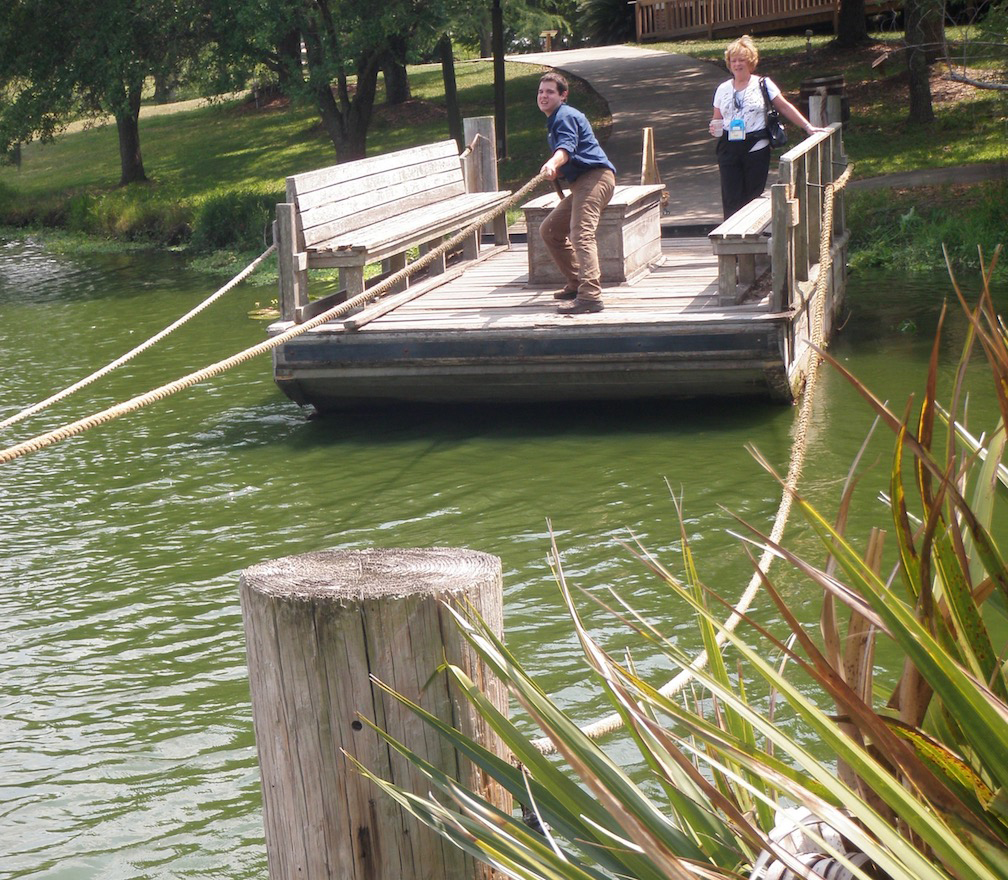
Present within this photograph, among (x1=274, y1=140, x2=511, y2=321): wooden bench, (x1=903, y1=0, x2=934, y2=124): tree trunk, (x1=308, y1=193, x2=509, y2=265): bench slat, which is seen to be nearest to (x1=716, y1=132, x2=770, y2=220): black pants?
(x1=274, y1=140, x2=511, y2=321): wooden bench

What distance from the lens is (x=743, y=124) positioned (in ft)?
33.0

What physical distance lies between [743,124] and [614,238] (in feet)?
4.18

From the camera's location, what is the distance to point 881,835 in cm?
164

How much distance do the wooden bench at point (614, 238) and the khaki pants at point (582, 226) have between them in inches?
21.4

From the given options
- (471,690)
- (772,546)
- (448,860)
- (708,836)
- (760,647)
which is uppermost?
(772,546)

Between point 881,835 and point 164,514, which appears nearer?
point 881,835

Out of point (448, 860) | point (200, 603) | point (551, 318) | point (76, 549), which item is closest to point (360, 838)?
point (448, 860)

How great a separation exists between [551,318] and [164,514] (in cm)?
286

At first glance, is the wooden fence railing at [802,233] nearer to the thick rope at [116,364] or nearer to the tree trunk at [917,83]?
the thick rope at [116,364]

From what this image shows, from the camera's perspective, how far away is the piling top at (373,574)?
256 cm

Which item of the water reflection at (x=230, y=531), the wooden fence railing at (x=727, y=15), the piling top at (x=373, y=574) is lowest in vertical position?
the water reflection at (x=230, y=531)

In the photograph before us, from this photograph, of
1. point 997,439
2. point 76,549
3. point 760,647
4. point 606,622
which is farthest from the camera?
point 76,549

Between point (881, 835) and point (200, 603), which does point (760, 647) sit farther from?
point (881, 835)

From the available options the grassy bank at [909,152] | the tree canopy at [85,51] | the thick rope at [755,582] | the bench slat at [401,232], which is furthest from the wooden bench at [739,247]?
the tree canopy at [85,51]
